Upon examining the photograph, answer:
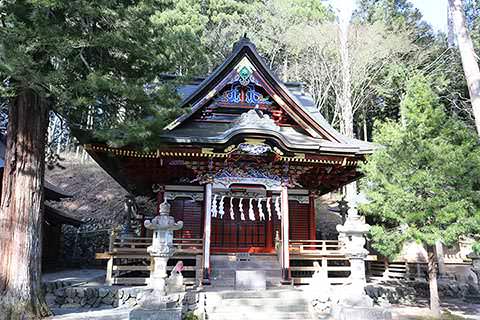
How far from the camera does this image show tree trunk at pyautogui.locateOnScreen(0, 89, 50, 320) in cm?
650

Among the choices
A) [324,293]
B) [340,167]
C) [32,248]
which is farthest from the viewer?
[340,167]

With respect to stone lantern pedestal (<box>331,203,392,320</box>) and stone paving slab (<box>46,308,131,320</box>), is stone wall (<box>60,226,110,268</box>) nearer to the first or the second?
stone paving slab (<box>46,308,131,320</box>)

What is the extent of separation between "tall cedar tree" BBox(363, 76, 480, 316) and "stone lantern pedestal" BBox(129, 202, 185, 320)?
470 cm

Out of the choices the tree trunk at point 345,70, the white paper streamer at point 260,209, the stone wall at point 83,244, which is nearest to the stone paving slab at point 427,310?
the white paper streamer at point 260,209

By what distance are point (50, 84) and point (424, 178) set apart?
7.67 m

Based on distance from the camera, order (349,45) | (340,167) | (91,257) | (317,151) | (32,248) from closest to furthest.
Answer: (32,248) → (317,151) → (340,167) → (91,257) → (349,45)

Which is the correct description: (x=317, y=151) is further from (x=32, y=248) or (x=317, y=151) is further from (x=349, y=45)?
(x=349, y=45)

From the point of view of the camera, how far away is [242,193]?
38.7 ft

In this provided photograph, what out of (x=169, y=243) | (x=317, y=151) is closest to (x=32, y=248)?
(x=169, y=243)

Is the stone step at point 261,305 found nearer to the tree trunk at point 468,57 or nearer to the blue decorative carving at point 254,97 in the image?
the tree trunk at point 468,57

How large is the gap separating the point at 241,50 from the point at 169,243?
648 centimetres

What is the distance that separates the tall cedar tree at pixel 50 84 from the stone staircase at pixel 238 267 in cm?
423

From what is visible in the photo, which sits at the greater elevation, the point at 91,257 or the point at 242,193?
the point at 242,193

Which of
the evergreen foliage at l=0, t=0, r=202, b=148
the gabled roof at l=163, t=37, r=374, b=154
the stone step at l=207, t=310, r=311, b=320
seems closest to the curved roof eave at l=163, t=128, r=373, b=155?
the gabled roof at l=163, t=37, r=374, b=154
